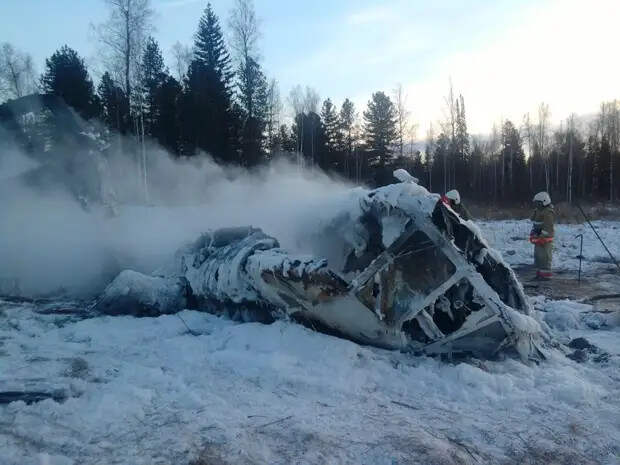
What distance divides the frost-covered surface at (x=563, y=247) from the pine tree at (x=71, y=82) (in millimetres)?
17835

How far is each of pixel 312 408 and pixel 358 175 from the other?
3885 centimetres

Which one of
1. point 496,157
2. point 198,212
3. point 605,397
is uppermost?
point 496,157

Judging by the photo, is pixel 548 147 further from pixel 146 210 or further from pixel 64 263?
pixel 64 263

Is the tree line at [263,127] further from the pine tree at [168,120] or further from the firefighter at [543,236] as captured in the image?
the firefighter at [543,236]

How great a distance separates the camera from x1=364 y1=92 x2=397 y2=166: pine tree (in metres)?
42.6

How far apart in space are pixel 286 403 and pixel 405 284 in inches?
64.7

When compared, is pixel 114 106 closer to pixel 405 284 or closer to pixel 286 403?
pixel 405 284

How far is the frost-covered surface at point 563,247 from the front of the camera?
12547 millimetres

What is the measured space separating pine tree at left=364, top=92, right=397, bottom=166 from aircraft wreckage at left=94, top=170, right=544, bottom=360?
124 feet

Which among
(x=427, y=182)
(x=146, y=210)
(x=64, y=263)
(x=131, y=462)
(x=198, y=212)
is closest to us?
(x=131, y=462)

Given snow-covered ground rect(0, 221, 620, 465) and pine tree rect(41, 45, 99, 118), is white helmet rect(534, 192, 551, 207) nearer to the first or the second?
snow-covered ground rect(0, 221, 620, 465)

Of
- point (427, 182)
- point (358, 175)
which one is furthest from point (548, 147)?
point (358, 175)

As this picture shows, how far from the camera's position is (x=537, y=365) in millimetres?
4551

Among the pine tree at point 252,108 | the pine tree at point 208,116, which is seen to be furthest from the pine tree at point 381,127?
the pine tree at point 208,116
